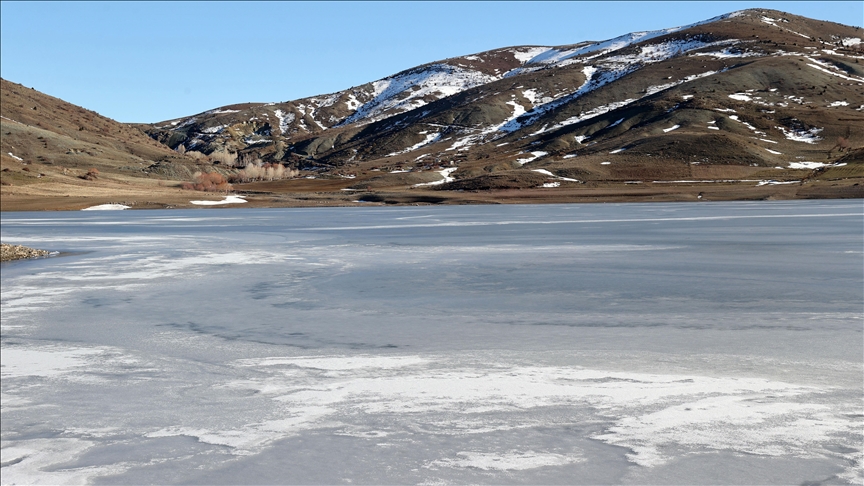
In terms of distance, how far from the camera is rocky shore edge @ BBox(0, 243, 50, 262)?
28837mm

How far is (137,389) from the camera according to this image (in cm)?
1061

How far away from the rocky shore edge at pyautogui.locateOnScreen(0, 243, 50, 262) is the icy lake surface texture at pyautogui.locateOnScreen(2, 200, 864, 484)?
17.6 ft

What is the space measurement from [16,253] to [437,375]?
23.9m

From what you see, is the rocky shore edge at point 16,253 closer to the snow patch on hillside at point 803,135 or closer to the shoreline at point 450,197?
the shoreline at point 450,197

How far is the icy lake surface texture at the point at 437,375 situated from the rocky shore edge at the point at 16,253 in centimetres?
538

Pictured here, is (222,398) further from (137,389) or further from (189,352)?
(189,352)

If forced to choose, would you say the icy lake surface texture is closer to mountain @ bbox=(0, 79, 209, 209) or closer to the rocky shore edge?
the rocky shore edge

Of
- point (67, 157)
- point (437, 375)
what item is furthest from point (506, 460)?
point (67, 157)

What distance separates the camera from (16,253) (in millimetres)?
29578

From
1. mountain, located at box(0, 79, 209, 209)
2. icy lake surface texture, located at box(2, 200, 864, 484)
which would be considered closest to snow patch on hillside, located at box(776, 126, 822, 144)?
mountain, located at box(0, 79, 209, 209)

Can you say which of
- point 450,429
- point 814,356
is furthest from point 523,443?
point 814,356

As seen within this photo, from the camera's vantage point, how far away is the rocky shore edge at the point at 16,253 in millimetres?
28837

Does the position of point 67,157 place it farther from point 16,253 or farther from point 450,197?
point 16,253

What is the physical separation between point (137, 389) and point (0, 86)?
17785 centimetres
